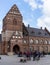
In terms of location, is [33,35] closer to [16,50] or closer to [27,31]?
[27,31]

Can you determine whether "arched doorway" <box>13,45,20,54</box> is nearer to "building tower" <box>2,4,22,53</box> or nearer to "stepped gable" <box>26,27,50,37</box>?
"building tower" <box>2,4,22,53</box>

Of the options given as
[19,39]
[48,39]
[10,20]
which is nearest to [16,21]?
[10,20]

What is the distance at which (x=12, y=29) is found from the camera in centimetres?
7838

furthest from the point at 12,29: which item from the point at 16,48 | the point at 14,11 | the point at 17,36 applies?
the point at 16,48

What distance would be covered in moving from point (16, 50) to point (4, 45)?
4954mm

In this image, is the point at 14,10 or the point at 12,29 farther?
the point at 14,10

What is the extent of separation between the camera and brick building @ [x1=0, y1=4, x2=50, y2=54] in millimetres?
76562

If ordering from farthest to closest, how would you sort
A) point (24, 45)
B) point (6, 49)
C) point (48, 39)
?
1. point (48, 39)
2. point (24, 45)
3. point (6, 49)

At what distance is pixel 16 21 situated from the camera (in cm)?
7950

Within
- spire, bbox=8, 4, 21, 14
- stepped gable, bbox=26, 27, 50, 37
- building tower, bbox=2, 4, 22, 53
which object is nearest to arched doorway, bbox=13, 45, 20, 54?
building tower, bbox=2, 4, 22, 53

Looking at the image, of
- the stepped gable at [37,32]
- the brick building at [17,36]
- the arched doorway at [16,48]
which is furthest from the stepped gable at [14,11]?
the arched doorway at [16,48]

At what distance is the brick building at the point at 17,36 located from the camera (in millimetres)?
76562

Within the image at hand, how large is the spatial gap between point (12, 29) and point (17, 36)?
3647 mm

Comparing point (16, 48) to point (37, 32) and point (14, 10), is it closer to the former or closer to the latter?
point (37, 32)
